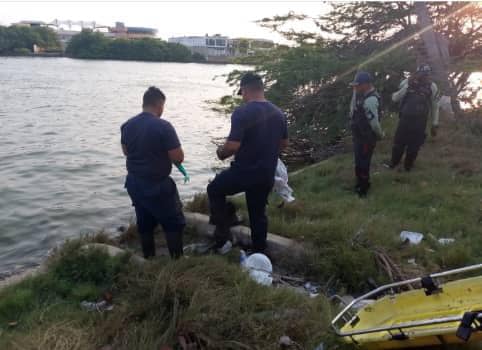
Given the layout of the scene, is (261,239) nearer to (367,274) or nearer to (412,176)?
(367,274)

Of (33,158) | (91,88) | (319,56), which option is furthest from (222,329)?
(91,88)

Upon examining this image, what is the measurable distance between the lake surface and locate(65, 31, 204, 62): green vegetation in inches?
2076

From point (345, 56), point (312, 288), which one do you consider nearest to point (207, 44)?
point (345, 56)

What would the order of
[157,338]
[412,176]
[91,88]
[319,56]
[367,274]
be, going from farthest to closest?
[91,88]
[319,56]
[412,176]
[367,274]
[157,338]

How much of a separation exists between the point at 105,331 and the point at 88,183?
7727mm

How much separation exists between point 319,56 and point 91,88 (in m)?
21.9

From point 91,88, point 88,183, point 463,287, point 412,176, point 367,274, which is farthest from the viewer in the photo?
point 91,88

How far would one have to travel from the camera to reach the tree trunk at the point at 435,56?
11.6 m

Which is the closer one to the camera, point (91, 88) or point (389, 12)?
point (389, 12)

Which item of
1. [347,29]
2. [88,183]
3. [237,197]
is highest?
[347,29]

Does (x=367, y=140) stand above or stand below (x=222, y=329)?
above

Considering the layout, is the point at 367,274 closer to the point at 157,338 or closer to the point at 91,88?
the point at 157,338

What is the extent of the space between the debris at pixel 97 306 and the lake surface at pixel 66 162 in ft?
8.38

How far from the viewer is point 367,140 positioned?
693cm
